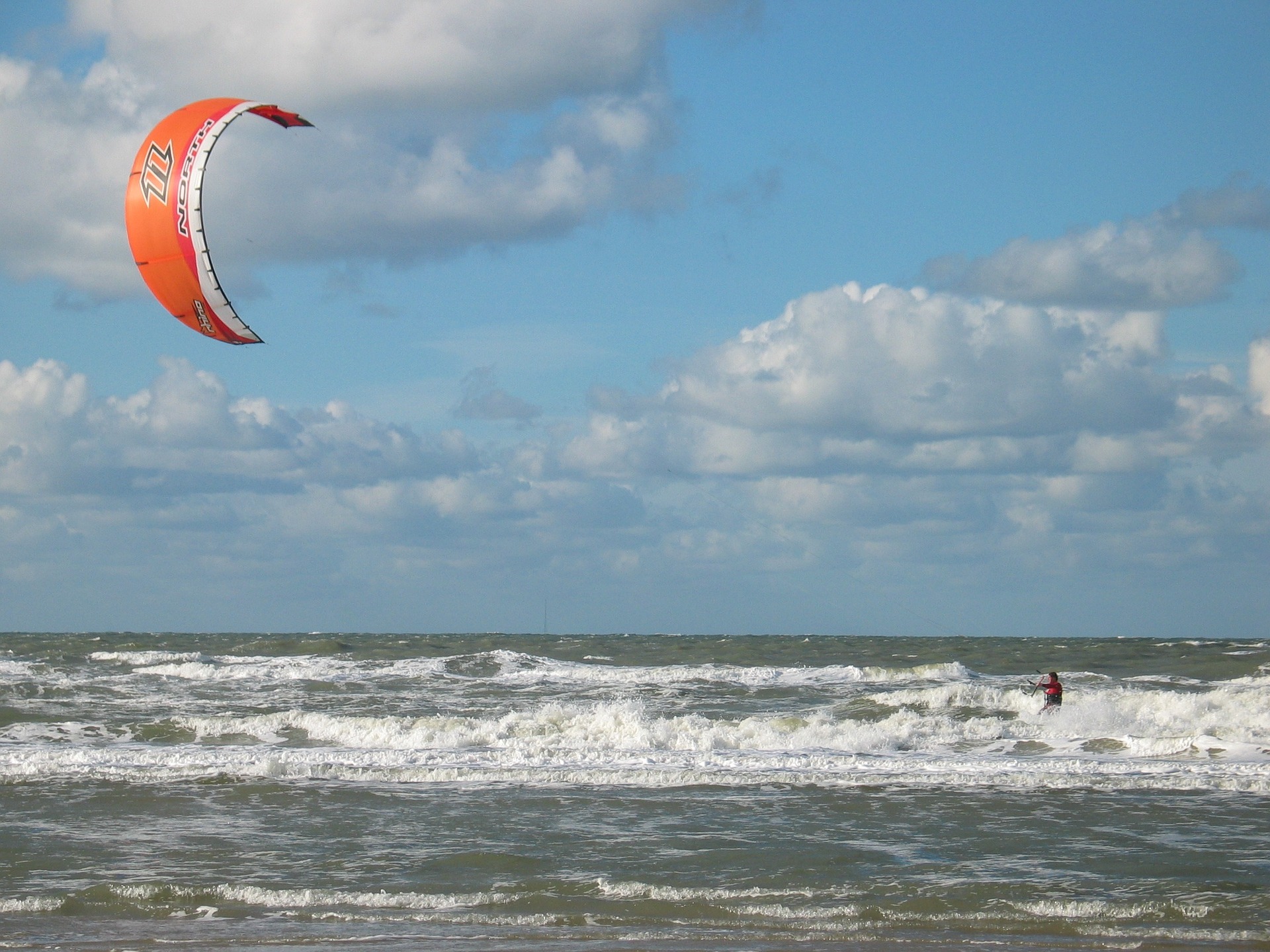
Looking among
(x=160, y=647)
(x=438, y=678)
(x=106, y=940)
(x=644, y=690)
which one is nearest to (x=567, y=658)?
(x=438, y=678)

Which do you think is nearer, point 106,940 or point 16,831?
point 106,940

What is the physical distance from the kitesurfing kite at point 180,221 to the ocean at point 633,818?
18.2 feet

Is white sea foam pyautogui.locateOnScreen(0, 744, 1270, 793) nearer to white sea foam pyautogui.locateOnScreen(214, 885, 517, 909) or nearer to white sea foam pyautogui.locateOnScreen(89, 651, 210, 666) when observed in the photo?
white sea foam pyautogui.locateOnScreen(214, 885, 517, 909)

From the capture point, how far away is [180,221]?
12.3 m

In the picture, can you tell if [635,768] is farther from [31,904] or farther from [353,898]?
[31,904]

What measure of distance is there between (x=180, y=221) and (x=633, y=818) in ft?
26.8

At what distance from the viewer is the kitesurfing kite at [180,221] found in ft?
39.9

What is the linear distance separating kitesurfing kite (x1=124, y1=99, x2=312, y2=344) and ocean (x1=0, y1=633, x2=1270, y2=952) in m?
5.56

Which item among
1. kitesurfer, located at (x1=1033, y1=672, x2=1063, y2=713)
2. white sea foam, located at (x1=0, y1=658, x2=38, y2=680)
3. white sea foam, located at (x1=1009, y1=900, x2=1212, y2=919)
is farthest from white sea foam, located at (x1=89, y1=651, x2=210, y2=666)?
white sea foam, located at (x1=1009, y1=900, x2=1212, y2=919)

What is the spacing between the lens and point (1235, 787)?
15.2 m

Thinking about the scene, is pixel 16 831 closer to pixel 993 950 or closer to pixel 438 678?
pixel 993 950

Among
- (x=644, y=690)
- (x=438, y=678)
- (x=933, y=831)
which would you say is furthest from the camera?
(x=438, y=678)

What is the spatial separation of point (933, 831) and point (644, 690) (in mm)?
15689

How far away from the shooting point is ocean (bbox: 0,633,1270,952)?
30.3 feet
